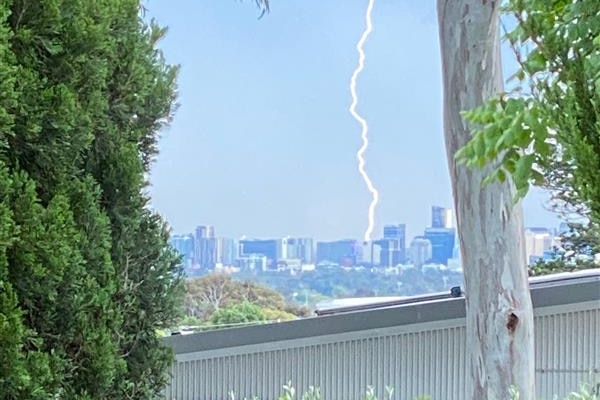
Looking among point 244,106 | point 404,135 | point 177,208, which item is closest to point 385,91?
point 404,135

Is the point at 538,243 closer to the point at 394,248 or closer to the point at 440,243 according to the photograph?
the point at 440,243

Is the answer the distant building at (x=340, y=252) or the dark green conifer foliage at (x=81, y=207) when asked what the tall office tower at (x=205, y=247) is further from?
the dark green conifer foliage at (x=81, y=207)

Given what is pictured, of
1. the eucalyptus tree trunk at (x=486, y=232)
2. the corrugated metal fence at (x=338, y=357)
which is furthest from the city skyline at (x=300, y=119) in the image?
the eucalyptus tree trunk at (x=486, y=232)

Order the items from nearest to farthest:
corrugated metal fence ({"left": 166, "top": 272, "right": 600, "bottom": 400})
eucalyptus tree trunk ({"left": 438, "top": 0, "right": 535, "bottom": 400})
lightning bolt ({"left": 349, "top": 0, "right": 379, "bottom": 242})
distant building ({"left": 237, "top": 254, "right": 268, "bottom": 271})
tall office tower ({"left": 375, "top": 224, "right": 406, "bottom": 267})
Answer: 1. eucalyptus tree trunk ({"left": 438, "top": 0, "right": 535, "bottom": 400})
2. corrugated metal fence ({"left": 166, "top": 272, "right": 600, "bottom": 400})
3. distant building ({"left": 237, "top": 254, "right": 268, "bottom": 271})
4. tall office tower ({"left": 375, "top": 224, "right": 406, "bottom": 267})
5. lightning bolt ({"left": 349, "top": 0, "right": 379, "bottom": 242})

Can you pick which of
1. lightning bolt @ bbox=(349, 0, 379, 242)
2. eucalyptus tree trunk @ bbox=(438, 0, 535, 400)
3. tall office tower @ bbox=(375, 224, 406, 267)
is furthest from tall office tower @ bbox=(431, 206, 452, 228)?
eucalyptus tree trunk @ bbox=(438, 0, 535, 400)

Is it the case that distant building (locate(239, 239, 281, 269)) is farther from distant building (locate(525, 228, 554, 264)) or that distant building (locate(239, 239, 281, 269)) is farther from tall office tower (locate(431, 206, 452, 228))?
distant building (locate(525, 228, 554, 264))

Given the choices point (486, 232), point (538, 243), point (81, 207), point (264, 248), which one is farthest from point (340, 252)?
point (81, 207)

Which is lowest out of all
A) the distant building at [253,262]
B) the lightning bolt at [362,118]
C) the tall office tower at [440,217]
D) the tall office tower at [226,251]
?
the distant building at [253,262]
